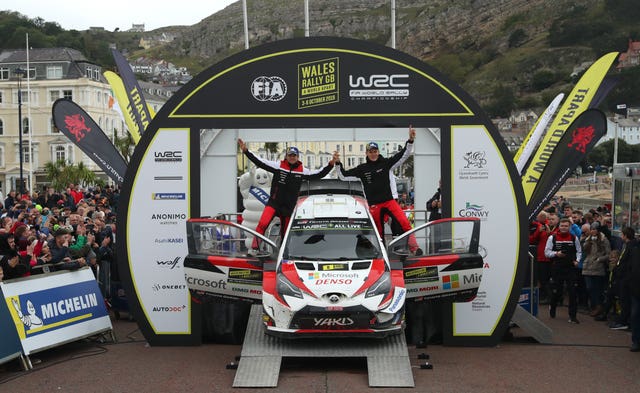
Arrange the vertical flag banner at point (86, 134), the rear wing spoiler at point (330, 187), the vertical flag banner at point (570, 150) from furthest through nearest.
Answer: the vertical flag banner at point (86, 134), the vertical flag banner at point (570, 150), the rear wing spoiler at point (330, 187)

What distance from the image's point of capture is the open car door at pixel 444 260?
1155 cm

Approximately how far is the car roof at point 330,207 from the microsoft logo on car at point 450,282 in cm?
151

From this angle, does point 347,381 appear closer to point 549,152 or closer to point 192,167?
point 192,167

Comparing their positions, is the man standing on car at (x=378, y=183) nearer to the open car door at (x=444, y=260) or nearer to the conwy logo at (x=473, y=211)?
the conwy logo at (x=473, y=211)

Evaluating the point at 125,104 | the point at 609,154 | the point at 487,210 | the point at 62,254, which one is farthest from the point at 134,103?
the point at 609,154

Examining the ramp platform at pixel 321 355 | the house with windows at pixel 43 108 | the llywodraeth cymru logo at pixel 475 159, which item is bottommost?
the ramp platform at pixel 321 355

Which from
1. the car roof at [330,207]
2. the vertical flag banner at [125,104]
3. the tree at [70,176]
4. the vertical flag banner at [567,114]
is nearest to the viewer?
the car roof at [330,207]

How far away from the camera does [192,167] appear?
12625 mm

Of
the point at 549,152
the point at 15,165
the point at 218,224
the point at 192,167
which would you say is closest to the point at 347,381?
the point at 218,224

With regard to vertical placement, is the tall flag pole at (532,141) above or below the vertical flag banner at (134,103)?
below

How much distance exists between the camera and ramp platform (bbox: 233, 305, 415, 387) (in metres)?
10.1

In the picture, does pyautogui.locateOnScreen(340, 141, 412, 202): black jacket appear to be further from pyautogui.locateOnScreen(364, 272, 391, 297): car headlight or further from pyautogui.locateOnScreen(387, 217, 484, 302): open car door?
pyautogui.locateOnScreen(364, 272, 391, 297): car headlight

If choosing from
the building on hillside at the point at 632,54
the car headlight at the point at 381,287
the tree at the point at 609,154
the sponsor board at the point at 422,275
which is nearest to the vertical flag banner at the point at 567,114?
the sponsor board at the point at 422,275

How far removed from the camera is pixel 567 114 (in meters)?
18.0
